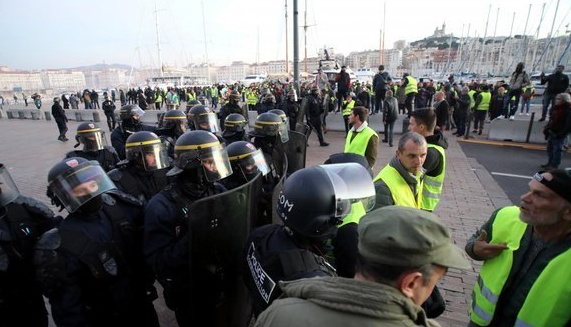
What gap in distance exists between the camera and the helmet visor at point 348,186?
1809mm

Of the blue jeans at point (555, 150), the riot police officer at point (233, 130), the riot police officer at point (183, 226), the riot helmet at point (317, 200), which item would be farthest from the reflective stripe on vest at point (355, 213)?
the blue jeans at point (555, 150)

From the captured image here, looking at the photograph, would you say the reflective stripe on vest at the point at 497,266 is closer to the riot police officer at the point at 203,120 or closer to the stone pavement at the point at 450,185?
the stone pavement at the point at 450,185

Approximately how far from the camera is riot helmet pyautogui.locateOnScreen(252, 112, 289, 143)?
5.04 meters

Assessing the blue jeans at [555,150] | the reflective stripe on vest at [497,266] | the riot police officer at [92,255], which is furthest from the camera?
the blue jeans at [555,150]

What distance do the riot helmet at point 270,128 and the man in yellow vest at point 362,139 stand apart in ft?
3.59

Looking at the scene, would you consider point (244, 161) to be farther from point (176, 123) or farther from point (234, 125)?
point (176, 123)

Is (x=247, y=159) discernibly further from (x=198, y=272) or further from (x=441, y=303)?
(x=441, y=303)

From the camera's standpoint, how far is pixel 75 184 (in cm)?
238

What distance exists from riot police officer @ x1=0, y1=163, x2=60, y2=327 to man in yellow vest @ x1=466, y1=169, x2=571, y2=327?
3.27 metres

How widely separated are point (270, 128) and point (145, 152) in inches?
77.1

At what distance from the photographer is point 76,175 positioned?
2.42 metres

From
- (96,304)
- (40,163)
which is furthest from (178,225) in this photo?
(40,163)

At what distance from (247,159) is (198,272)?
1592mm

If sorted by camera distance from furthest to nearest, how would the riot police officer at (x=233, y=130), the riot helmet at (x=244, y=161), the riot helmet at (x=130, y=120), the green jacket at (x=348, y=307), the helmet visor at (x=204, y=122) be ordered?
the helmet visor at (x=204, y=122), the riot helmet at (x=130, y=120), the riot police officer at (x=233, y=130), the riot helmet at (x=244, y=161), the green jacket at (x=348, y=307)
